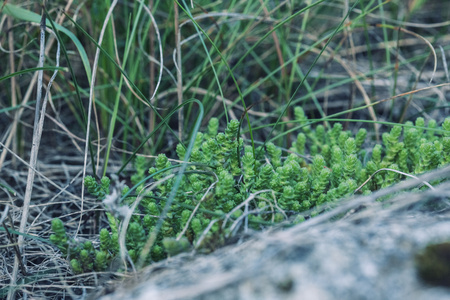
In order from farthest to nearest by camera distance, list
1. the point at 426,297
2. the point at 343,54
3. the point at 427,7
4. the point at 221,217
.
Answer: the point at 427,7 → the point at 343,54 → the point at 221,217 → the point at 426,297

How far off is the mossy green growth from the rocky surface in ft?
0.47

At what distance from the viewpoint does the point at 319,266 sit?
2.96 feet

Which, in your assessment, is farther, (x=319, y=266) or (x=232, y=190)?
(x=232, y=190)

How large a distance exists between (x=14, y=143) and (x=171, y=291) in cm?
157

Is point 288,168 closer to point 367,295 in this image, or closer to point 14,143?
point 367,295

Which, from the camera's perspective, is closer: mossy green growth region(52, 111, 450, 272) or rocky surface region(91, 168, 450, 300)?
rocky surface region(91, 168, 450, 300)

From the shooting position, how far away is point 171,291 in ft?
2.99

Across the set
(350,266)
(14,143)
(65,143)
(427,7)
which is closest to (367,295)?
(350,266)

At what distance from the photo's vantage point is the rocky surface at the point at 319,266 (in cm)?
86

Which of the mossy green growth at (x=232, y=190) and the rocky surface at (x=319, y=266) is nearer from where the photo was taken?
the rocky surface at (x=319, y=266)

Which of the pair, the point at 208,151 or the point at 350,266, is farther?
the point at 208,151

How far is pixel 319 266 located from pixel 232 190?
55 cm

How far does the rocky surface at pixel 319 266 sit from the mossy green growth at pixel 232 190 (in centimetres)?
14

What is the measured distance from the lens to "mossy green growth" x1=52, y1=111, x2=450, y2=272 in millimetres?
1281
